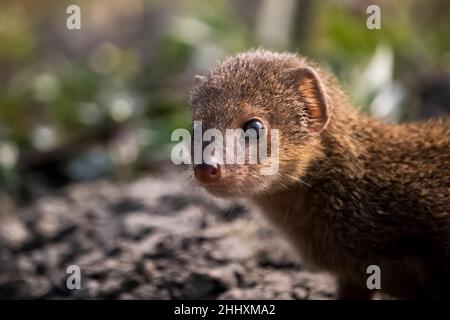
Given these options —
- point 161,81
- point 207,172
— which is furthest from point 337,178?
point 161,81

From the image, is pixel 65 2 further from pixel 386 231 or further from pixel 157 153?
pixel 386 231

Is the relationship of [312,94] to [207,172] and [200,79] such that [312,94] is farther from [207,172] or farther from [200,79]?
[207,172]

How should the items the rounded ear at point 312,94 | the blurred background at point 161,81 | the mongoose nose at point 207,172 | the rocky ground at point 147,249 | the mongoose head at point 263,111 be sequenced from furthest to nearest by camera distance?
the blurred background at point 161,81, the rocky ground at point 147,249, the rounded ear at point 312,94, the mongoose head at point 263,111, the mongoose nose at point 207,172

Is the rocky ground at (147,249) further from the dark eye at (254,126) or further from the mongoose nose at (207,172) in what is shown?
the mongoose nose at (207,172)

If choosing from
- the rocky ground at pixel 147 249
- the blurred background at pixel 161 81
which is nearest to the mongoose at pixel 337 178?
the rocky ground at pixel 147 249

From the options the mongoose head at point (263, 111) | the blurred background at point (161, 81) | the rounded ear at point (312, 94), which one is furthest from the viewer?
the blurred background at point (161, 81)

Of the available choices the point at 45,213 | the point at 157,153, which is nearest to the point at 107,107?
the point at 157,153
